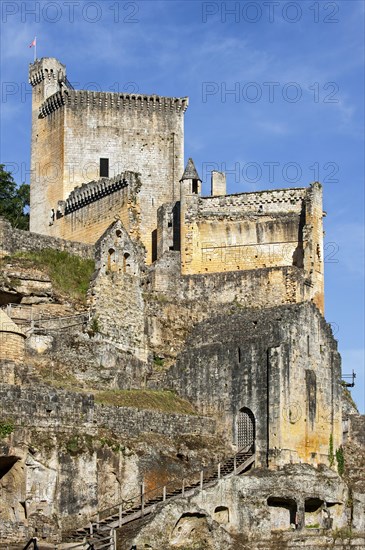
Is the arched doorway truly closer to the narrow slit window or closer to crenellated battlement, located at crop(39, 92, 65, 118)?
the narrow slit window

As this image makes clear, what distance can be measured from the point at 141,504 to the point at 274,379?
10170 mm

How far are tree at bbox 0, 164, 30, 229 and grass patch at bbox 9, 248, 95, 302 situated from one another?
20.8 metres

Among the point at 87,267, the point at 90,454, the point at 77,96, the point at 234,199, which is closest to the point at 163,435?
the point at 90,454

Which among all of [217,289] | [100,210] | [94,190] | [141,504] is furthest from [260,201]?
[141,504]

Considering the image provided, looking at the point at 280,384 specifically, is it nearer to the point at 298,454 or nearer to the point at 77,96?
the point at 298,454

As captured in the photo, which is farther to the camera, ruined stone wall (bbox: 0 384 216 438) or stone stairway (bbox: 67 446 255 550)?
ruined stone wall (bbox: 0 384 216 438)

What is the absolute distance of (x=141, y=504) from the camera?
57.1 m

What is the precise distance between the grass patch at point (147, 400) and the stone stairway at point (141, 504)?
3690 millimetres

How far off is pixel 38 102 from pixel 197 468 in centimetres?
3593

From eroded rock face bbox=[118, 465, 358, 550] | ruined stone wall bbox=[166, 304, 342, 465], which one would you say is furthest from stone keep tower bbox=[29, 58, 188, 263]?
eroded rock face bbox=[118, 465, 358, 550]

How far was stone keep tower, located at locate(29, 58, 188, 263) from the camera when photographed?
282ft

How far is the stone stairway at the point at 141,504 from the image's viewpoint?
5322cm

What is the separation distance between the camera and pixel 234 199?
3159 inches

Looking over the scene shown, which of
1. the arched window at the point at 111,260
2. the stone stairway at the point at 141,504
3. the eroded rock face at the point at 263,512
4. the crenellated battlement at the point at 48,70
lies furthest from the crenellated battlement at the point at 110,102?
the eroded rock face at the point at 263,512
